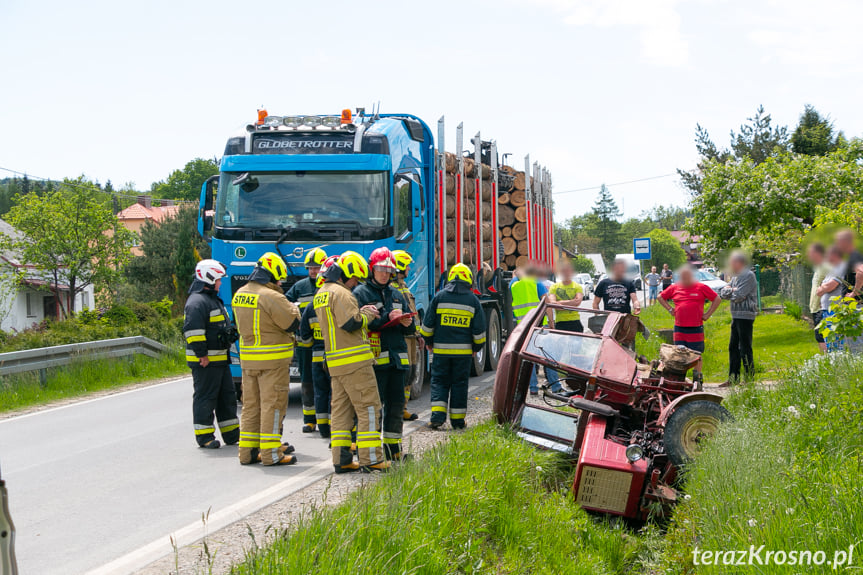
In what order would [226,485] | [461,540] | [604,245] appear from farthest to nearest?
[604,245], [226,485], [461,540]

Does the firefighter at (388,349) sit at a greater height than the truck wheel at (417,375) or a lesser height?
greater

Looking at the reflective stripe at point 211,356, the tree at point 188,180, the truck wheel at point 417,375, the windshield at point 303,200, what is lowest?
the truck wheel at point 417,375

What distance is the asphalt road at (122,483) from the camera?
518cm

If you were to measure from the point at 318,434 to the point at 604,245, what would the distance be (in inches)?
Result: 4352

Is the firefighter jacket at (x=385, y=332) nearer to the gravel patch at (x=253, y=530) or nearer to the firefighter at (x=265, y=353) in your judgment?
the firefighter at (x=265, y=353)

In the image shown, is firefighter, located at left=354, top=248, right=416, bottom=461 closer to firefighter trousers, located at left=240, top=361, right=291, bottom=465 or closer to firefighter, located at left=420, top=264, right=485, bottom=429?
firefighter trousers, located at left=240, top=361, right=291, bottom=465

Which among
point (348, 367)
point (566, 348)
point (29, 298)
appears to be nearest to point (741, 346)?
point (566, 348)

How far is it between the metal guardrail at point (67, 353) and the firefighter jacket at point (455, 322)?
6.93 m

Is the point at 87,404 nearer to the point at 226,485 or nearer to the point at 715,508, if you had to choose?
the point at 226,485

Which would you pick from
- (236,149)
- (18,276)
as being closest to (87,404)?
(236,149)

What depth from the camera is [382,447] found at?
711 cm

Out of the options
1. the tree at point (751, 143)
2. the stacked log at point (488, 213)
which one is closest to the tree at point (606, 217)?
the tree at point (751, 143)

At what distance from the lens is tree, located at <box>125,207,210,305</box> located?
1405 inches

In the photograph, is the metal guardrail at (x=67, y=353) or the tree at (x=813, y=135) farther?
the tree at (x=813, y=135)
